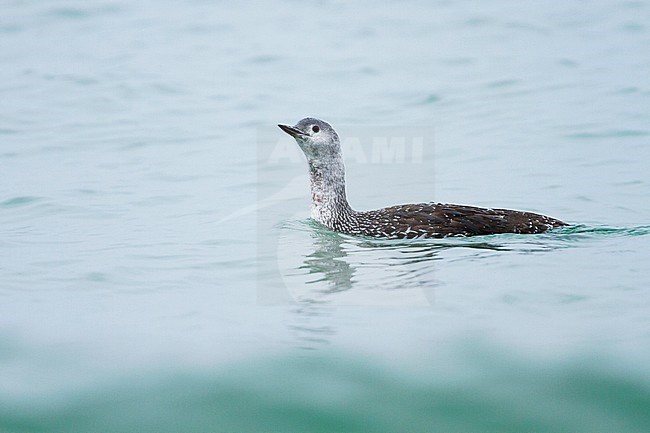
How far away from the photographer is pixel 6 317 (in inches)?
290

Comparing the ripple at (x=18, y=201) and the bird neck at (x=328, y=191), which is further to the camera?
the ripple at (x=18, y=201)

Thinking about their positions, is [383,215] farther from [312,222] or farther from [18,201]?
[18,201]

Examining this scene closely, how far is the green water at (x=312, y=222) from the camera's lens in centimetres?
593

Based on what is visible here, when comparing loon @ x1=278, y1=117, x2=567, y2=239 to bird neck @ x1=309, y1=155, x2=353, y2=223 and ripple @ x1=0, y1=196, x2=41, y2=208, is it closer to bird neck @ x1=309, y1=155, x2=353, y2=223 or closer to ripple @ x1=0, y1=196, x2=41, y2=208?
bird neck @ x1=309, y1=155, x2=353, y2=223

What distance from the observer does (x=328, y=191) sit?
9.80 metres

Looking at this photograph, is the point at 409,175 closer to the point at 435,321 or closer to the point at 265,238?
the point at 265,238

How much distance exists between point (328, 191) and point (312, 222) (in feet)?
1.42

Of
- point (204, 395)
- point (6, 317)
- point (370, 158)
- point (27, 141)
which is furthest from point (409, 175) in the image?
point (204, 395)

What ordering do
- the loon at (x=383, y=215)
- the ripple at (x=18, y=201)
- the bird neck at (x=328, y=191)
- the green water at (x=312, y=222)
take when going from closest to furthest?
the green water at (x=312, y=222) < the loon at (x=383, y=215) < the bird neck at (x=328, y=191) < the ripple at (x=18, y=201)


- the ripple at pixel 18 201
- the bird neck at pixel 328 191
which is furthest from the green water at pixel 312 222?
the bird neck at pixel 328 191

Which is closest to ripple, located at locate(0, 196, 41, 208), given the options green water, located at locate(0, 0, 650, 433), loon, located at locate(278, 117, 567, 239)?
green water, located at locate(0, 0, 650, 433)

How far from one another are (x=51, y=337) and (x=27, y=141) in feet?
24.4

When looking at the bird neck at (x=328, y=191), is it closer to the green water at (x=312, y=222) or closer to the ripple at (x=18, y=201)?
A: the green water at (x=312, y=222)

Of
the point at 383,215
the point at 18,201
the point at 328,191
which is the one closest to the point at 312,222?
the point at 328,191
